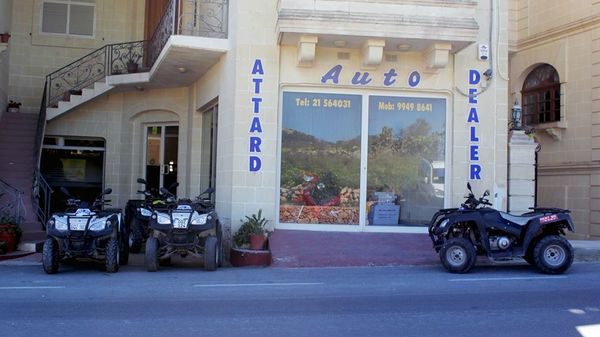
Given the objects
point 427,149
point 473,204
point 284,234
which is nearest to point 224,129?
point 284,234

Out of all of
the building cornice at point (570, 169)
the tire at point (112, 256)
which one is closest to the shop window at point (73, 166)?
the tire at point (112, 256)

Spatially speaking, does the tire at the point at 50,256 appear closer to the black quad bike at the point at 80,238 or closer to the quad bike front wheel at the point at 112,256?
the black quad bike at the point at 80,238

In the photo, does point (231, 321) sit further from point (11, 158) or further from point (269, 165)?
point (11, 158)

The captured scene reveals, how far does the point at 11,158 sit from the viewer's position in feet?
49.9

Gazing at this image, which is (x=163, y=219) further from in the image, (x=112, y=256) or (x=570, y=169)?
(x=570, y=169)

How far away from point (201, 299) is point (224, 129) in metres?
6.04

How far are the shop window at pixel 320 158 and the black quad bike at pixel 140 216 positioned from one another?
2545mm

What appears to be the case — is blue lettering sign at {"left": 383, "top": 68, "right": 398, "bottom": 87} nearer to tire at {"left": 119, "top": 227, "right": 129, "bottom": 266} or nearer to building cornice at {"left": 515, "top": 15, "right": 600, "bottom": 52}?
tire at {"left": 119, "top": 227, "right": 129, "bottom": 266}

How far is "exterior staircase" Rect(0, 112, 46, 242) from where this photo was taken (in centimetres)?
1320

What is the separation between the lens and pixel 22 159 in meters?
15.2

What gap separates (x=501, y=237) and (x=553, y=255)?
839 mm

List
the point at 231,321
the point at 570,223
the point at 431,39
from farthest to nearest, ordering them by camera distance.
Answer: the point at 431,39
the point at 570,223
the point at 231,321

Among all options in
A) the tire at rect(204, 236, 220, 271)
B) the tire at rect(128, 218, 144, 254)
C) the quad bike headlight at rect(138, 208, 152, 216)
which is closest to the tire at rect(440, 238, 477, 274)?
the tire at rect(204, 236, 220, 271)

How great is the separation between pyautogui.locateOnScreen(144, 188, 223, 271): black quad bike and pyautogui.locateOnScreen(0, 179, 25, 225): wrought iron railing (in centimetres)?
452
